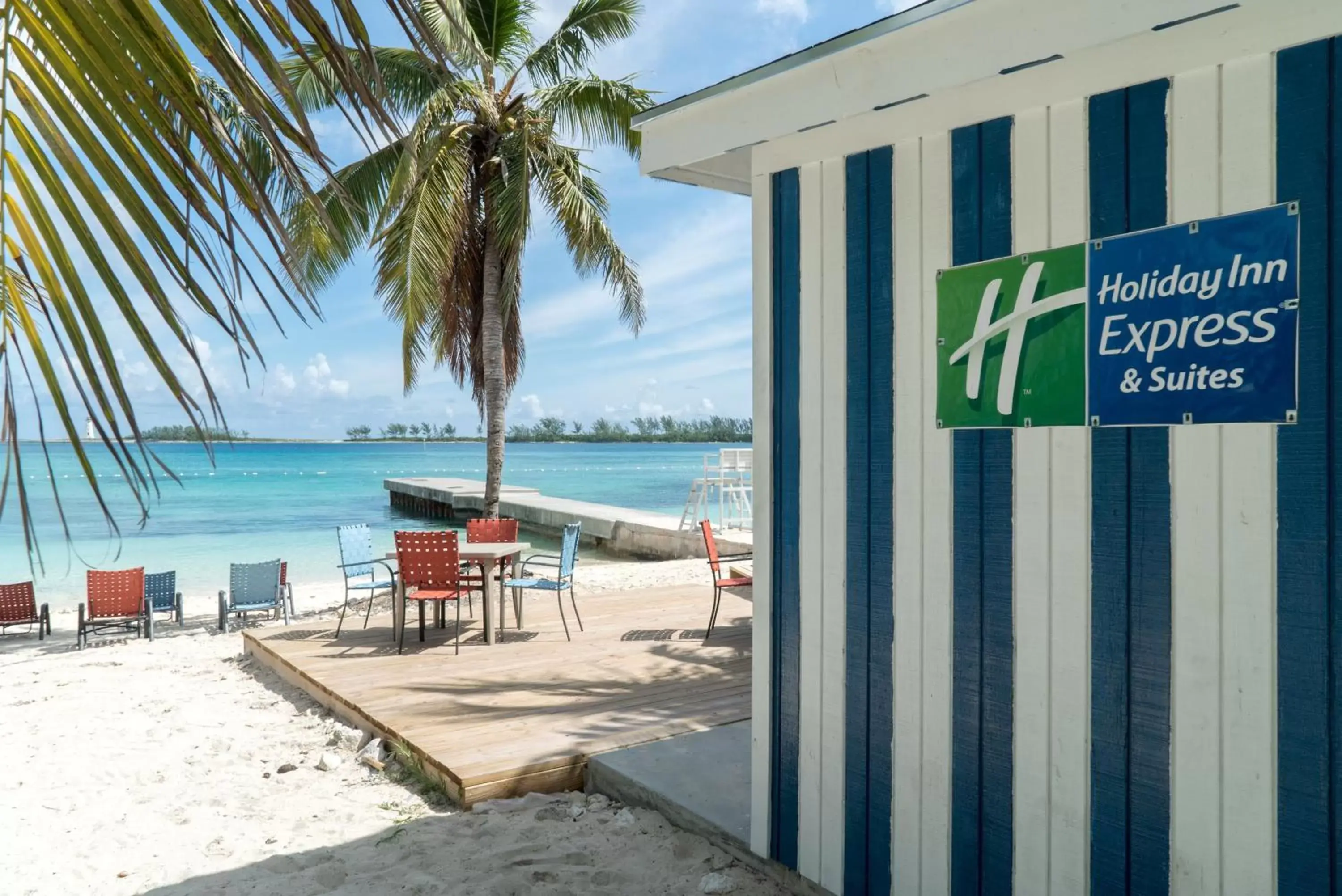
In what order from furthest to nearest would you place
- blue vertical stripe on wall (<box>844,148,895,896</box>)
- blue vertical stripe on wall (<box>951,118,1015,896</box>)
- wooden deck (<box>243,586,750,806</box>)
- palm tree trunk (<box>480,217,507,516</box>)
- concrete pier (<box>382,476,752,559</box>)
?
concrete pier (<box>382,476,752,559</box>) < palm tree trunk (<box>480,217,507,516</box>) < wooden deck (<box>243,586,750,806</box>) < blue vertical stripe on wall (<box>844,148,895,896</box>) < blue vertical stripe on wall (<box>951,118,1015,896</box>)

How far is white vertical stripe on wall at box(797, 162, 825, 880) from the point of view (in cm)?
295

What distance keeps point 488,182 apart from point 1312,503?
10978 mm

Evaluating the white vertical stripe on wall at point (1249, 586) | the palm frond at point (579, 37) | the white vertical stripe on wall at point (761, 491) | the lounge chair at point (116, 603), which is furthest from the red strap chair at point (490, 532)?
the palm frond at point (579, 37)

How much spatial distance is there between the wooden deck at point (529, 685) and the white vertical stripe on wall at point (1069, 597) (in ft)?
7.55

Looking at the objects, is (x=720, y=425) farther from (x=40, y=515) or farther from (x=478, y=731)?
(x=478, y=731)

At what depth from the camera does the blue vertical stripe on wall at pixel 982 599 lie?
2.48 meters

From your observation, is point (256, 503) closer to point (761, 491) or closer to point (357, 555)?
point (357, 555)

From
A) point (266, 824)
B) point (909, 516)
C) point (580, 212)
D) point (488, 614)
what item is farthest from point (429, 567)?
point (580, 212)

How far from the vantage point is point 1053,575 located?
7.81ft

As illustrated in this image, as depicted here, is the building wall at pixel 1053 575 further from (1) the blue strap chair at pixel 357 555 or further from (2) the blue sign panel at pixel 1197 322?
(1) the blue strap chair at pixel 357 555

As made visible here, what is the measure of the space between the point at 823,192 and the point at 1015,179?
649mm

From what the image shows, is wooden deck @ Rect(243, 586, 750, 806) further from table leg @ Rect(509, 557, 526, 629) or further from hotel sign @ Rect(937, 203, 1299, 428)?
hotel sign @ Rect(937, 203, 1299, 428)

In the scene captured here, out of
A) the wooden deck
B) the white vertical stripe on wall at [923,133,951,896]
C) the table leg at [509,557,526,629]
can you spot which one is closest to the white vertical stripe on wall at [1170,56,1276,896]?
the white vertical stripe on wall at [923,133,951,896]

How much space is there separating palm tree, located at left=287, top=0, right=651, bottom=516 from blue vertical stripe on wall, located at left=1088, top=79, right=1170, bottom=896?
29.5 ft
